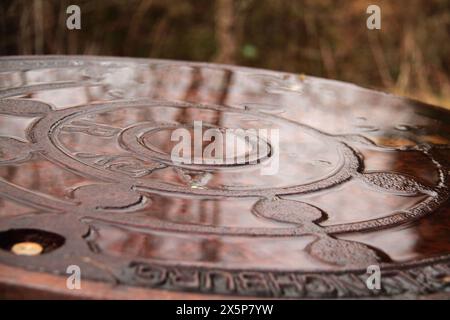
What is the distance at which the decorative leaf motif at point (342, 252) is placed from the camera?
112 centimetres

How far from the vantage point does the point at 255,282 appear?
1.01 meters

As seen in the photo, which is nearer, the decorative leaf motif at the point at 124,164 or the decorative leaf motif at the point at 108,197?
the decorative leaf motif at the point at 108,197

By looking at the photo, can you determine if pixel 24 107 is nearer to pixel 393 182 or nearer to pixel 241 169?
pixel 241 169

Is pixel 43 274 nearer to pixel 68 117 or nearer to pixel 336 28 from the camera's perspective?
pixel 68 117

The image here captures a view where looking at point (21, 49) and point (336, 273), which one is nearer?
point (336, 273)

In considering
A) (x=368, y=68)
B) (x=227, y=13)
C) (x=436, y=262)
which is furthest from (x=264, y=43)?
(x=436, y=262)

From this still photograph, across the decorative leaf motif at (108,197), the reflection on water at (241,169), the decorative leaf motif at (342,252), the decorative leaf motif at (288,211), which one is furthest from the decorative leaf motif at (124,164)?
the decorative leaf motif at (342,252)

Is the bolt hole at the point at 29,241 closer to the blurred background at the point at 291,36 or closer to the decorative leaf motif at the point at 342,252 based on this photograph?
the decorative leaf motif at the point at 342,252

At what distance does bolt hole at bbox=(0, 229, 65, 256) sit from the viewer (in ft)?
3.34

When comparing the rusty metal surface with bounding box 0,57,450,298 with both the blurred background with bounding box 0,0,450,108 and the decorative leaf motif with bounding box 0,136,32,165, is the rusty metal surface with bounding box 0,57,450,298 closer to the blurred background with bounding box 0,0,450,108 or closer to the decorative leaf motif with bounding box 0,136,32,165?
the decorative leaf motif with bounding box 0,136,32,165

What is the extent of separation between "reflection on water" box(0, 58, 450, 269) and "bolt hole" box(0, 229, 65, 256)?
0.08 meters

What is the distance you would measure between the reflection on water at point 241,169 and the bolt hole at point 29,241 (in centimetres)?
8

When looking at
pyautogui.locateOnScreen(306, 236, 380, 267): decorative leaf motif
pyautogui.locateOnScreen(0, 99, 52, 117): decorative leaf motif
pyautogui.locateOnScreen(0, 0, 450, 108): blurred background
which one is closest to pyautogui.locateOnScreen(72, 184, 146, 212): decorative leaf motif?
pyautogui.locateOnScreen(306, 236, 380, 267): decorative leaf motif
